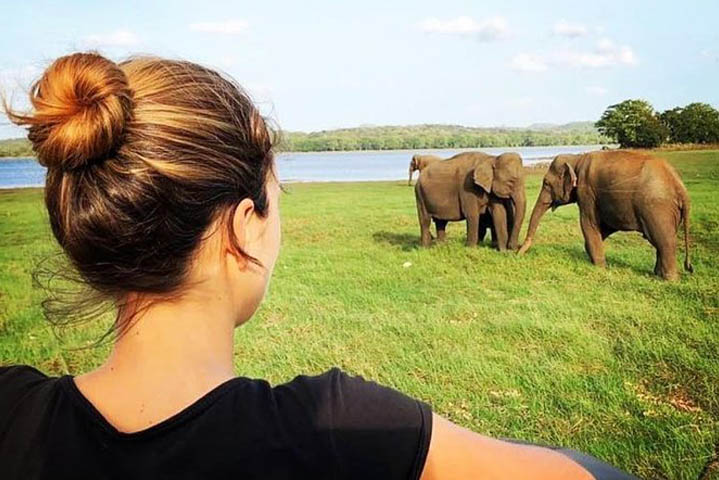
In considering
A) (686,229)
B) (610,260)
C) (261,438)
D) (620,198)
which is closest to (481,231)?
(620,198)

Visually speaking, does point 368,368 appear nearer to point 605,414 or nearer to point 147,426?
point 605,414

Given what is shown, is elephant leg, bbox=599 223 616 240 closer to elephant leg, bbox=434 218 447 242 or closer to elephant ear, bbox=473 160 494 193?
elephant leg, bbox=434 218 447 242

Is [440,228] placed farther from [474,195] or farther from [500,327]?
[500,327]

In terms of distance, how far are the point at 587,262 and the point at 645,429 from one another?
0.59 m

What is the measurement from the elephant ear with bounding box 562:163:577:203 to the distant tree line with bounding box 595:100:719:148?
188 millimetres

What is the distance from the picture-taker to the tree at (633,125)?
6.53 ft

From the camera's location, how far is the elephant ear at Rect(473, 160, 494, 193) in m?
2.79

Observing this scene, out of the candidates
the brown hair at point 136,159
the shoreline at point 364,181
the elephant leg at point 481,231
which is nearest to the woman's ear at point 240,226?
the brown hair at point 136,159

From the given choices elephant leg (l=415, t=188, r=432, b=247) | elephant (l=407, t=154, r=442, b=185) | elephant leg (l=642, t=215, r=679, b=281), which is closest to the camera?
elephant leg (l=642, t=215, r=679, b=281)

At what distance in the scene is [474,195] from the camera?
9.54ft

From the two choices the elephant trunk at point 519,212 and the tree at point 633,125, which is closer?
the tree at point 633,125

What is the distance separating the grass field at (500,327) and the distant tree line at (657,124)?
0.08 meters

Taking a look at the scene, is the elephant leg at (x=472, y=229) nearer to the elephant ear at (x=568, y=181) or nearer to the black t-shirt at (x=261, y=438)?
the elephant ear at (x=568, y=181)

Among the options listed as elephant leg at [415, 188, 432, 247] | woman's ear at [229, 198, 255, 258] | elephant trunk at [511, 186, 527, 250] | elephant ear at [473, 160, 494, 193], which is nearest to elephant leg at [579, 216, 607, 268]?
elephant trunk at [511, 186, 527, 250]
